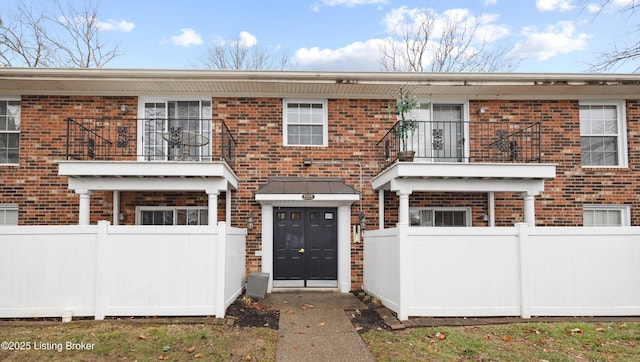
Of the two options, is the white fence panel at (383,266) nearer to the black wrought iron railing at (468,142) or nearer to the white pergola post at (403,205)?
the white pergola post at (403,205)

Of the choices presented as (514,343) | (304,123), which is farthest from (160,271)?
(514,343)

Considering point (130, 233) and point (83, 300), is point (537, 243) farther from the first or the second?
point (83, 300)

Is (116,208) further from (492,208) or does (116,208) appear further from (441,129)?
(492,208)

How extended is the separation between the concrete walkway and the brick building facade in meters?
1.09

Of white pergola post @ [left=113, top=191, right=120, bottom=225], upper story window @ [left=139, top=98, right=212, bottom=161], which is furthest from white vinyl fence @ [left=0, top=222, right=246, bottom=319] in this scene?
upper story window @ [left=139, top=98, right=212, bottom=161]

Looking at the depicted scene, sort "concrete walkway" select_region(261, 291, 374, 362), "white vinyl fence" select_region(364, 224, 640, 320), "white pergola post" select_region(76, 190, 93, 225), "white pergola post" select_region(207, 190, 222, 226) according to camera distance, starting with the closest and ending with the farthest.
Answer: "concrete walkway" select_region(261, 291, 374, 362)
"white vinyl fence" select_region(364, 224, 640, 320)
"white pergola post" select_region(207, 190, 222, 226)
"white pergola post" select_region(76, 190, 93, 225)

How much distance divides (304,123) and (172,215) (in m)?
3.80

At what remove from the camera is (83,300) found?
22.7ft

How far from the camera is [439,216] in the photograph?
10180mm

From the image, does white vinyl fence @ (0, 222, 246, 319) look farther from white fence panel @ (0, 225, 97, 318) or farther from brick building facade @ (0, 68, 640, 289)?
brick building facade @ (0, 68, 640, 289)

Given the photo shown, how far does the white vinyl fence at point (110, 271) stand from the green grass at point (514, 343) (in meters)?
2.87

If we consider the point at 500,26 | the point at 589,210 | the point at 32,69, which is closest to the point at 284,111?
the point at 32,69

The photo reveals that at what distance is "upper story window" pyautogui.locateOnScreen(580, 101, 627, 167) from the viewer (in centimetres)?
1021

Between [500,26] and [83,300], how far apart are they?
19.5 meters
